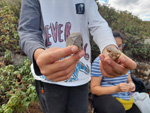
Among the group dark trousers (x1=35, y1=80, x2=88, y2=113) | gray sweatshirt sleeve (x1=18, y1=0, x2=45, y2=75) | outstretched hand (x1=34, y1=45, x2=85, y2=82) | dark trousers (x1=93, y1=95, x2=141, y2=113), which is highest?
gray sweatshirt sleeve (x1=18, y1=0, x2=45, y2=75)

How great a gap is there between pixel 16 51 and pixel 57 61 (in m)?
3.37

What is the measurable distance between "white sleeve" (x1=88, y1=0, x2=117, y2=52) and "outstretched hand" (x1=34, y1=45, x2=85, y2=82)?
2.08 ft

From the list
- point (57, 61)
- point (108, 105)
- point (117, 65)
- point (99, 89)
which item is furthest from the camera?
point (99, 89)

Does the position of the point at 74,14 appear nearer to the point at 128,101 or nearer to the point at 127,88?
the point at 127,88

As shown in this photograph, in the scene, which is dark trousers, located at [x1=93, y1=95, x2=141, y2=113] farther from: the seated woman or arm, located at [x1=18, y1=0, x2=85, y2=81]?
arm, located at [x1=18, y1=0, x2=85, y2=81]

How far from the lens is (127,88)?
6.93ft

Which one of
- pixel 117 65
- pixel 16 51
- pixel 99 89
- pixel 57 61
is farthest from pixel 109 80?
pixel 16 51

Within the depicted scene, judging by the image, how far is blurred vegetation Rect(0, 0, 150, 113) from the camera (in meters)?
2.21

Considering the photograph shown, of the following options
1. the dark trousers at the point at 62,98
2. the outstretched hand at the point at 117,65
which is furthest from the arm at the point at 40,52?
the dark trousers at the point at 62,98

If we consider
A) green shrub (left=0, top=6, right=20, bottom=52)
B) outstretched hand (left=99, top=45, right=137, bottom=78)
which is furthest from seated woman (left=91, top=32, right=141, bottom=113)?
green shrub (left=0, top=6, right=20, bottom=52)

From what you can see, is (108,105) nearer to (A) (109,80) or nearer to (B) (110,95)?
(B) (110,95)

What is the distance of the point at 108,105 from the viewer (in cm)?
216

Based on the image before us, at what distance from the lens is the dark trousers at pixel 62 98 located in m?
1.62

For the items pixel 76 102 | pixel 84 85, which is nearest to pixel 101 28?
pixel 84 85
